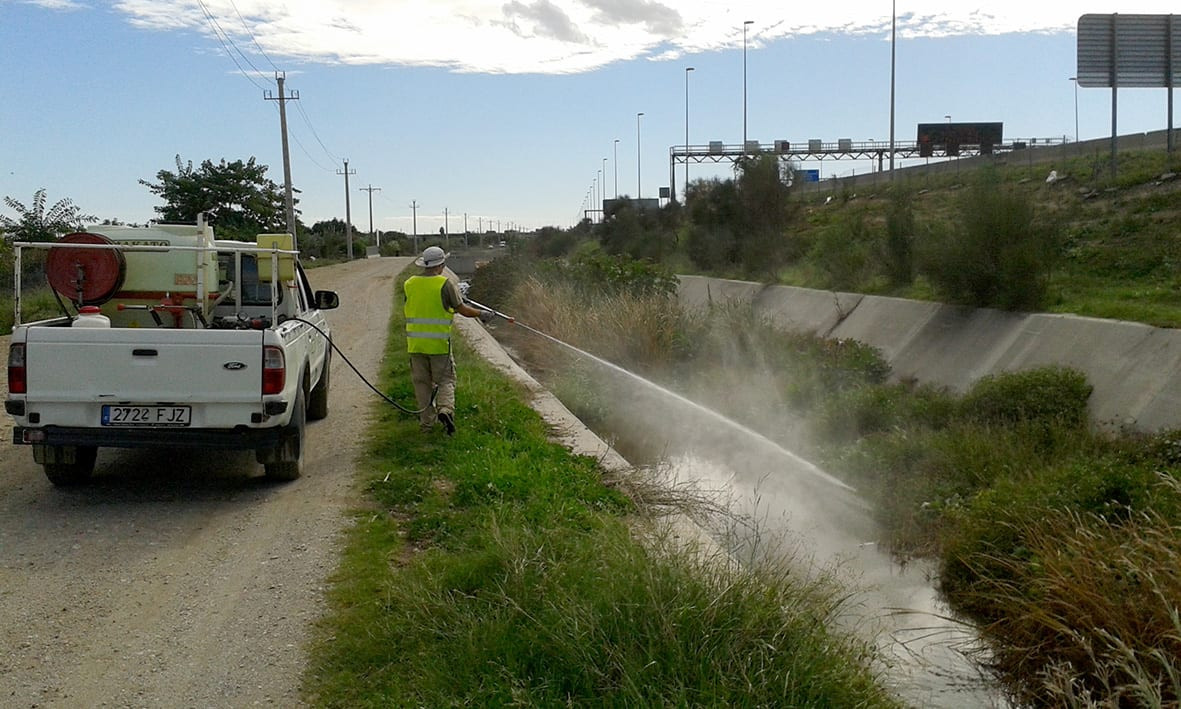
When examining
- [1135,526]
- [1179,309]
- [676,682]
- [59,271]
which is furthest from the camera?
[1179,309]

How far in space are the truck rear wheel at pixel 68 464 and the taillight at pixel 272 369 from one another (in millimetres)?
1327

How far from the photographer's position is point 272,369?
25.6ft

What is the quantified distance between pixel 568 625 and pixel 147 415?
4457 millimetres

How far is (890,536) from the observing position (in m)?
8.98

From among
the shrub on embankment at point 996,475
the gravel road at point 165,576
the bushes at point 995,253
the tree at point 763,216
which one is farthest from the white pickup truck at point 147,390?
the tree at point 763,216

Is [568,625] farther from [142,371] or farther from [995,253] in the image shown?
[995,253]

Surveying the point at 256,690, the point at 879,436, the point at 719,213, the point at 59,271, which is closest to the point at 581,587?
the point at 256,690

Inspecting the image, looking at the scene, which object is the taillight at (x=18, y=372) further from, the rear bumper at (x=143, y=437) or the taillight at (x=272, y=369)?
the taillight at (x=272, y=369)

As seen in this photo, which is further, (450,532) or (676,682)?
(450,532)

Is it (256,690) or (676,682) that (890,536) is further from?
(256,690)

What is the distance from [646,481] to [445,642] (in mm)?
3472

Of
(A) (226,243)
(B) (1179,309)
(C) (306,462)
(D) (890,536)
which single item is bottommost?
(D) (890,536)

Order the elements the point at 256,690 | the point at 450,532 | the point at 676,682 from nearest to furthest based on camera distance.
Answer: the point at 676,682
the point at 256,690
the point at 450,532

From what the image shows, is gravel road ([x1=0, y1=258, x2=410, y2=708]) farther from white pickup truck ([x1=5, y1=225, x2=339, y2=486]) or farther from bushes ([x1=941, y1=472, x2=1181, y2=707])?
bushes ([x1=941, y1=472, x2=1181, y2=707])
